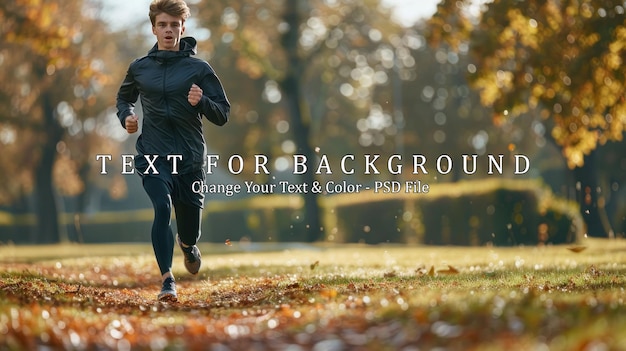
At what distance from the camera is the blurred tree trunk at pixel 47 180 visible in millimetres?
38469

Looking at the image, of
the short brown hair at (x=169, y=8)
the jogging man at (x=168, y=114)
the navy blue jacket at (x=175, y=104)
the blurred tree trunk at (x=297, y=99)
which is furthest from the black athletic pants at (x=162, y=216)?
the blurred tree trunk at (x=297, y=99)

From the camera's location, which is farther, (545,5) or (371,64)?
(371,64)

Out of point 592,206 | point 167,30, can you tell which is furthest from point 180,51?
point 592,206

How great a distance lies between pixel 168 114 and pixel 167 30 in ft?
2.35

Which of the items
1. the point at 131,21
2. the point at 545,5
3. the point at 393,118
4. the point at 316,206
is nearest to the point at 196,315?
the point at 545,5

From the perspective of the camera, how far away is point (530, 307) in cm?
560

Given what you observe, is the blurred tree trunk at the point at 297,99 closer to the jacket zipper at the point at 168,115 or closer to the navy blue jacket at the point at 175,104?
the navy blue jacket at the point at 175,104

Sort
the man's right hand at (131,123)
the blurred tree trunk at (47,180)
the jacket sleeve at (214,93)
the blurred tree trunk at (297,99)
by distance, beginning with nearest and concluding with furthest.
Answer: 1. the man's right hand at (131,123)
2. the jacket sleeve at (214,93)
3. the blurred tree trunk at (297,99)
4. the blurred tree trunk at (47,180)

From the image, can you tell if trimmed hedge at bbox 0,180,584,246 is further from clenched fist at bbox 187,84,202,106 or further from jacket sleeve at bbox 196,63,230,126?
clenched fist at bbox 187,84,202,106

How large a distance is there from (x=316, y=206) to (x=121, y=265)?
710 inches

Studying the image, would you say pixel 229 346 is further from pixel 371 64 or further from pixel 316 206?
pixel 371 64

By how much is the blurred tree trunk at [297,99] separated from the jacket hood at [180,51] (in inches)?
902

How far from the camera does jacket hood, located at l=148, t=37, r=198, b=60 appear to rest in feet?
28.8

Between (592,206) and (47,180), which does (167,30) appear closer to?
(592,206)
